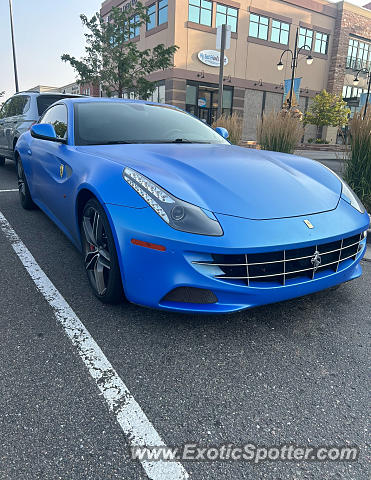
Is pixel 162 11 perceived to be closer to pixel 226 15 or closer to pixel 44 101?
pixel 226 15

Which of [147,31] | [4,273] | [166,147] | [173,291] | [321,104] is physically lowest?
[4,273]

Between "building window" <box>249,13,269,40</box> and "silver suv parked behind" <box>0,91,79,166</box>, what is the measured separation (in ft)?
84.6

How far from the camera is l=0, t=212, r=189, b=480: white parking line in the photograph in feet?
4.43

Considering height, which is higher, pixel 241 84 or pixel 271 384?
pixel 241 84

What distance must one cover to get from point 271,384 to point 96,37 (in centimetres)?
1655

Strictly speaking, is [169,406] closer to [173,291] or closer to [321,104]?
[173,291]

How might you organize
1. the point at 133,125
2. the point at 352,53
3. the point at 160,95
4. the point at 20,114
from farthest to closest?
the point at 352,53
the point at 160,95
the point at 20,114
the point at 133,125

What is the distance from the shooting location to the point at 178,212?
2008 millimetres

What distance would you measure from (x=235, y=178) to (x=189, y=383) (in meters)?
1.27

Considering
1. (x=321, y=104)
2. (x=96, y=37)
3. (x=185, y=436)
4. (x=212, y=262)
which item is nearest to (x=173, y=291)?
(x=212, y=262)

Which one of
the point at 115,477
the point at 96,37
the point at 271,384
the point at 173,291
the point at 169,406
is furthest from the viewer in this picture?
the point at 96,37

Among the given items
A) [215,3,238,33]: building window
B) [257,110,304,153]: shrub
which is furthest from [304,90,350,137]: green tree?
[257,110,304,153]: shrub

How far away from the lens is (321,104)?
90.3 feet

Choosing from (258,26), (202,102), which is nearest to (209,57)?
(202,102)
